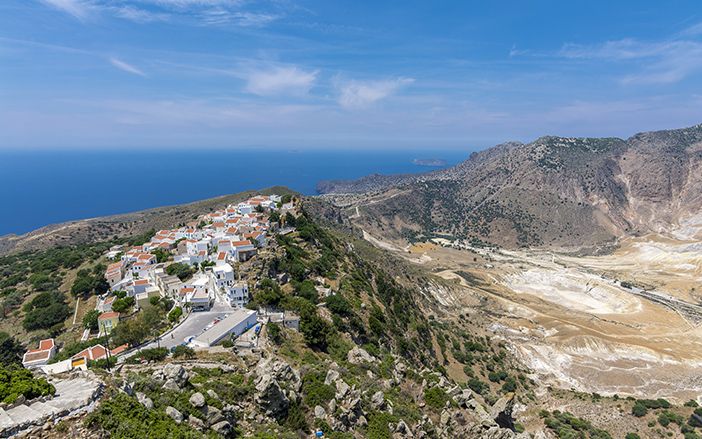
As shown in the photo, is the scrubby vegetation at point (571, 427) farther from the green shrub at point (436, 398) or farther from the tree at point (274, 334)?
the tree at point (274, 334)

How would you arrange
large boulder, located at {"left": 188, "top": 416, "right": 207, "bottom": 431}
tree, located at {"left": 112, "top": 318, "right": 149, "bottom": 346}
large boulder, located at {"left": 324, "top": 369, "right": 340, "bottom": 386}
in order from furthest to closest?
tree, located at {"left": 112, "top": 318, "right": 149, "bottom": 346} → large boulder, located at {"left": 324, "top": 369, "right": 340, "bottom": 386} → large boulder, located at {"left": 188, "top": 416, "right": 207, "bottom": 431}

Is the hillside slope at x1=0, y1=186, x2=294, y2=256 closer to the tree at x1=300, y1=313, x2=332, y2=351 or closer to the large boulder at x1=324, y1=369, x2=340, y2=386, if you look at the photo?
the tree at x1=300, y1=313, x2=332, y2=351

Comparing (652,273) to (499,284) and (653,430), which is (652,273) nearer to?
(499,284)

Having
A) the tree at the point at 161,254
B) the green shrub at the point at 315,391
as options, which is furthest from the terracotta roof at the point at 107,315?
the green shrub at the point at 315,391

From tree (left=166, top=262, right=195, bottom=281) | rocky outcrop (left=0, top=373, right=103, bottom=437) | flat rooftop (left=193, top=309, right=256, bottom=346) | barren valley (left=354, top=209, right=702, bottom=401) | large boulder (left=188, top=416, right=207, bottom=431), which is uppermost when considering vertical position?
rocky outcrop (left=0, top=373, right=103, bottom=437)

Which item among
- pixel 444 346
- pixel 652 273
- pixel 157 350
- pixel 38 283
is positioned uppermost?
pixel 157 350

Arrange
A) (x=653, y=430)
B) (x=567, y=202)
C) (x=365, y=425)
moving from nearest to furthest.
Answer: (x=365, y=425)
(x=653, y=430)
(x=567, y=202)

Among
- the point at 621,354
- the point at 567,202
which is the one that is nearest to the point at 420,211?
the point at 567,202

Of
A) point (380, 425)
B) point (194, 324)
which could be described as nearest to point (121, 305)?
point (194, 324)

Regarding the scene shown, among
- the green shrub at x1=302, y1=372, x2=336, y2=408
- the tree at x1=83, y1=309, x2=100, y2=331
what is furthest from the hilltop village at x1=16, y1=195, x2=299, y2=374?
the green shrub at x1=302, y1=372, x2=336, y2=408
